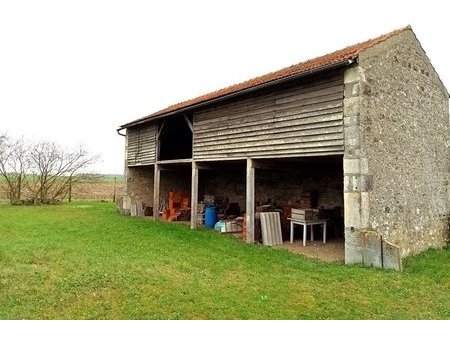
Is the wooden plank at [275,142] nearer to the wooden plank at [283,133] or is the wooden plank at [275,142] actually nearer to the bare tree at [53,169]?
the wooden plank at [283,133]

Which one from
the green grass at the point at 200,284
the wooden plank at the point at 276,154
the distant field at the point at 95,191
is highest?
the wooden plank at the point at 276,154

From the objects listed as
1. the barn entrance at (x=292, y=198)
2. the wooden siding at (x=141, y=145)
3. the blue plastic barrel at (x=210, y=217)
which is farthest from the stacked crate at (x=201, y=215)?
the wooden siding at (x=141, y=145)

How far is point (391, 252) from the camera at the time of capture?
630 centimetres

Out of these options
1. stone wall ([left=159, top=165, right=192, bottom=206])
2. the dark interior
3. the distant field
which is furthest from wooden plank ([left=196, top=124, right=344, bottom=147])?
the distant field

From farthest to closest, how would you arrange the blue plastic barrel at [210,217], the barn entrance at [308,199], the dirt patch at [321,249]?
the blue plastic barrel at [210,217] → the barn entrance at [308,199] → the dirt patch at [321,249]

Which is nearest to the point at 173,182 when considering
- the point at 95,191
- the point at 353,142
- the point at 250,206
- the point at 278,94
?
the point at 250,206

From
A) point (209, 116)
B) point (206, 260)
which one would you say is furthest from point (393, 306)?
point (209, 116)

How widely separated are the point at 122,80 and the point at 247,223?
17944 millimetres

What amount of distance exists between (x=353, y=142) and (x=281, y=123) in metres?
2.04

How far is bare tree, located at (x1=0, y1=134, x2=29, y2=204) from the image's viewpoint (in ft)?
75.8

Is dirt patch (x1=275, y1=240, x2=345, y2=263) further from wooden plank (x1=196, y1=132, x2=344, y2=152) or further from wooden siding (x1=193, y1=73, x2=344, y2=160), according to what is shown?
wooden plank (x1=196, y1=132, x2=344, y2=152)

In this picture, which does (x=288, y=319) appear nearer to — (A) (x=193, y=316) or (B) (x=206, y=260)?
(A) (x=193, y=316)

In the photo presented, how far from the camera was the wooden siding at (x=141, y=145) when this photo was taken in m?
14.6

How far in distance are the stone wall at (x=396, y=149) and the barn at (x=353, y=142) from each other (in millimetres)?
24
